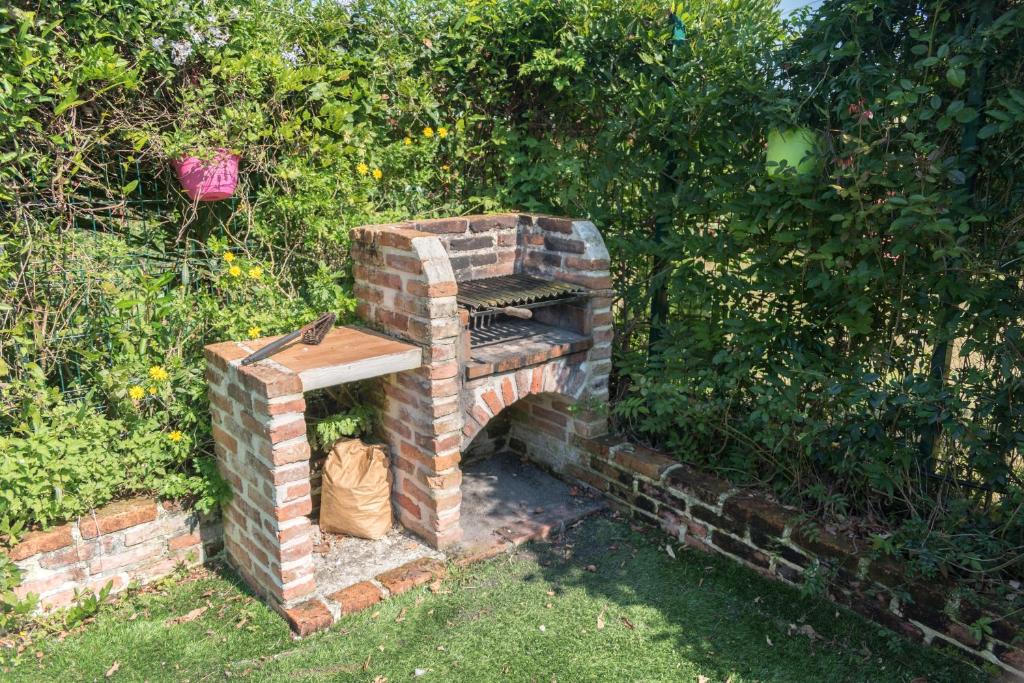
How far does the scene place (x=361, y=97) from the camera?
477cm

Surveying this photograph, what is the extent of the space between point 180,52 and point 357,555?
120 inches

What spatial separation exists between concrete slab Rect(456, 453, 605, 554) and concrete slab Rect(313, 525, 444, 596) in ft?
0.98

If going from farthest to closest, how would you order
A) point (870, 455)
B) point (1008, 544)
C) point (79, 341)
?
point (79, 341), point (870, 455), point (1008, 544)

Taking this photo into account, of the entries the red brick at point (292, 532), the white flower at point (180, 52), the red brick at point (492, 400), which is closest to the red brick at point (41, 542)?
the red brick at point (292, 532)

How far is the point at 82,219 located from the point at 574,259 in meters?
2.84

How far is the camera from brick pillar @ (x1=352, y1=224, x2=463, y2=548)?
3789mm

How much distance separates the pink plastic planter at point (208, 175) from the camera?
4.00m

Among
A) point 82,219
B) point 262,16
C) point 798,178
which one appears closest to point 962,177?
point 798,178

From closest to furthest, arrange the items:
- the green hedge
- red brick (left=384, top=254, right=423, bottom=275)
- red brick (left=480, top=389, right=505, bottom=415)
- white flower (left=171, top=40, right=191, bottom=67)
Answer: the green hedge, red brick (left=384, top=254, right=423, bottom=275), white flower (left=171, top=40, right=191, bottom=67), red brick (left=480, top=389, right=505, bottom=415)

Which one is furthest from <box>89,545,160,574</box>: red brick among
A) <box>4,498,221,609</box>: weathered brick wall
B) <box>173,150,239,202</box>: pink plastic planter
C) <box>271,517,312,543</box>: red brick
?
<box>173,150,239,202</box>: pink plastic planter

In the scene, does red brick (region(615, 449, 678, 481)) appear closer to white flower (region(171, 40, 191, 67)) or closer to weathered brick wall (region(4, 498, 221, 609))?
weathered brick wall (region(4, 498, 221, 609))

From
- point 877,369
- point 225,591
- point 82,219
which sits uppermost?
point 82,219

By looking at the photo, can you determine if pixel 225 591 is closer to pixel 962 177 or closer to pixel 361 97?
pixel 361 97

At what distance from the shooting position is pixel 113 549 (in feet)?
12.3
